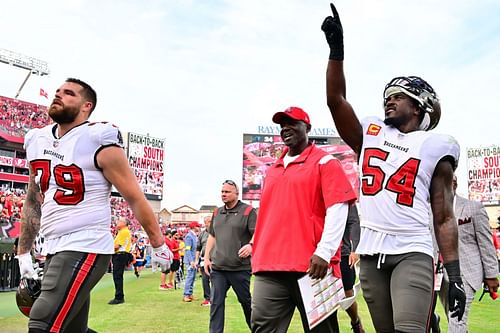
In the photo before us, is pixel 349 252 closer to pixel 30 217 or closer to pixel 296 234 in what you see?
pixel 296 234

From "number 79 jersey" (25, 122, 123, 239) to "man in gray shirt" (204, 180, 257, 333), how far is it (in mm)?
3562

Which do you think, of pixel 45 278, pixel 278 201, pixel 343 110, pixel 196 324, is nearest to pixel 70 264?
pixel 45 278

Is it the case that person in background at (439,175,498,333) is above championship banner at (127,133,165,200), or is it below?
below

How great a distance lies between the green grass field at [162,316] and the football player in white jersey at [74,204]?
5235 mm

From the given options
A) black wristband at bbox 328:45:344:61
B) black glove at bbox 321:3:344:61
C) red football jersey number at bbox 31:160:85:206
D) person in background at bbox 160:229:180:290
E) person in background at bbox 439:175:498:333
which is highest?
black glove at bbox 321:3:344:61

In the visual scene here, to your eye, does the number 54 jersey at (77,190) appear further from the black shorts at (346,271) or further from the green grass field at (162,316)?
the green grass field at (162,316)

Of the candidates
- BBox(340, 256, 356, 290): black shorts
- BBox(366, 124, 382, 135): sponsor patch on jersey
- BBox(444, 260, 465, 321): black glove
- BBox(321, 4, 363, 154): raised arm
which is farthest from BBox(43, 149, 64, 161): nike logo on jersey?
BBox(340, 256, 356, 290): black shorts

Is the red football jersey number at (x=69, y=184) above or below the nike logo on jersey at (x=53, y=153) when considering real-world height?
below

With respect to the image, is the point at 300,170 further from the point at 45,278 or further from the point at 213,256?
the point at 213,256

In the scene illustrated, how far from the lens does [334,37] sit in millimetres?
4141

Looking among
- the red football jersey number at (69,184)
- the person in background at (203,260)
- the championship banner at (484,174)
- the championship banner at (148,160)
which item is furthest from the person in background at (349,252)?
the championship banner at (484,174)

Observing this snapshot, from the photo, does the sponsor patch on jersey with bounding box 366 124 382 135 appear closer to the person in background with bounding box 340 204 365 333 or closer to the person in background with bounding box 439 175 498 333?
the person in background with bounding box 439 175 498 333

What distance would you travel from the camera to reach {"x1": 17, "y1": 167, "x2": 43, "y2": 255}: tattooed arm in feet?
14.6

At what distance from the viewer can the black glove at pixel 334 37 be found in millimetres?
4125
